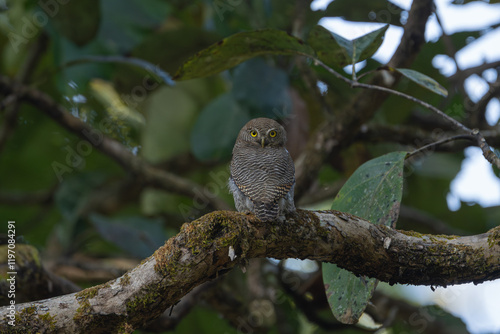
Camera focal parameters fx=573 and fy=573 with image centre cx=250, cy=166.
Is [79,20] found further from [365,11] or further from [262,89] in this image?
[365,11]

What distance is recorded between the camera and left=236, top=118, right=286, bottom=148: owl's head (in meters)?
3.58

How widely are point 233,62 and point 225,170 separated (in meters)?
2.61

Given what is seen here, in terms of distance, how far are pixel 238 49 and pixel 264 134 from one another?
683mm

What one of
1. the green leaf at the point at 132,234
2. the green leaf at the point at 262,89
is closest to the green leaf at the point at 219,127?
the green leaf at the point at 262,89

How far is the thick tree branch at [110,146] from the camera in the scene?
4.61 meters

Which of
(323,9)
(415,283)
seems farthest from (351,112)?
(415,283)

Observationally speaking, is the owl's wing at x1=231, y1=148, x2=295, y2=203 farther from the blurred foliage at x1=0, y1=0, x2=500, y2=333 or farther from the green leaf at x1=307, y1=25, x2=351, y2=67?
the blurred foliage at x1=0, y1=0, x2=500, y2=333

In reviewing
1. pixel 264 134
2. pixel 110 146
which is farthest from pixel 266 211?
pixel 110 146

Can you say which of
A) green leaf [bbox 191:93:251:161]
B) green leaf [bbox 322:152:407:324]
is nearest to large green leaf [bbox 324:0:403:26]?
green leaf [bbox 191:93:251:161]

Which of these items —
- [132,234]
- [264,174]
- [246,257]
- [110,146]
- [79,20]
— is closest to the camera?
[246,257]

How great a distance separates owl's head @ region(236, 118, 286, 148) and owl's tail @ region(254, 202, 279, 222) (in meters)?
1.12

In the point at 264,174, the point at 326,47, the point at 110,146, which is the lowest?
the point at 110,146

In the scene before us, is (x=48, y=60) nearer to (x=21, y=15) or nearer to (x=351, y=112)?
(x=21, y=15)

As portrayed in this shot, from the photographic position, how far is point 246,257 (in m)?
2.30
